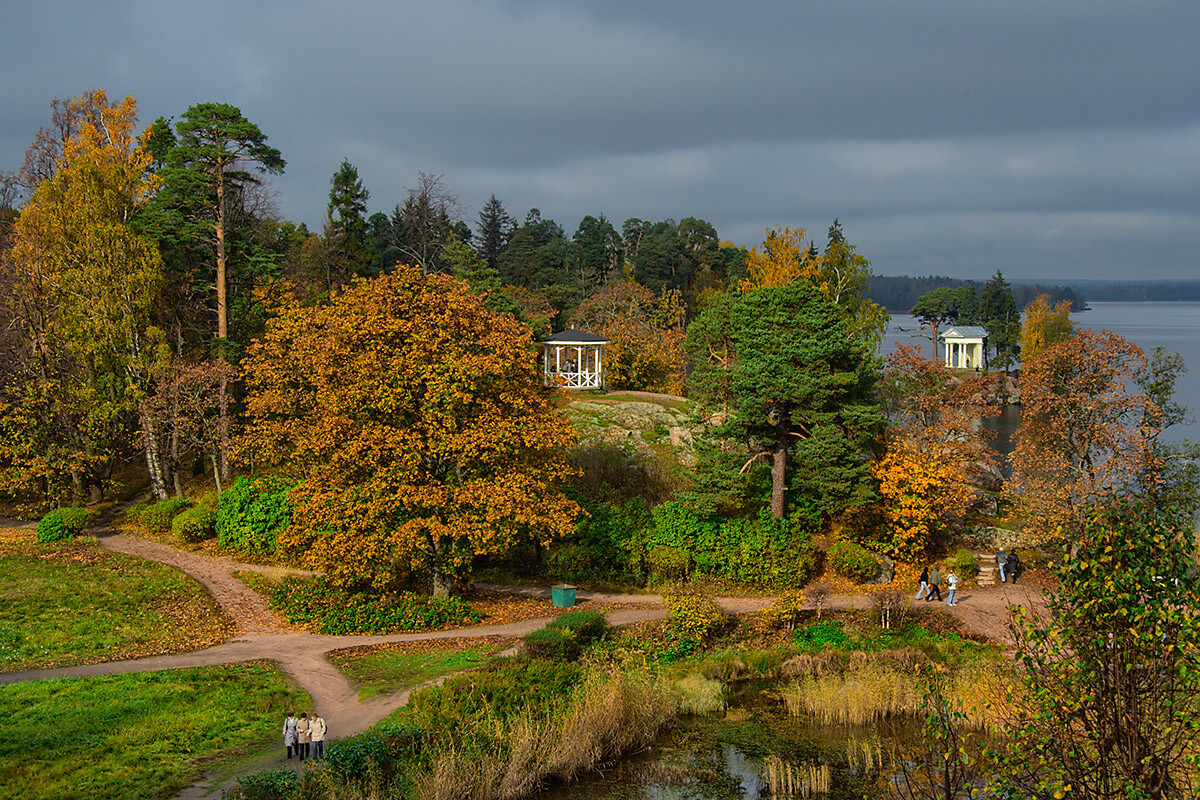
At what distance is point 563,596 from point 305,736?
413 inches

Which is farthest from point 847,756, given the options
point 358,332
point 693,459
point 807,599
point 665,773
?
point 693,459

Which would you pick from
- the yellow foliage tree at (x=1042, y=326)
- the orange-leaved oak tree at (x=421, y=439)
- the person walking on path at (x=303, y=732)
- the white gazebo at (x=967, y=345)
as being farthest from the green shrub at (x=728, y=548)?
the white gazebo at (x=967, y=345)

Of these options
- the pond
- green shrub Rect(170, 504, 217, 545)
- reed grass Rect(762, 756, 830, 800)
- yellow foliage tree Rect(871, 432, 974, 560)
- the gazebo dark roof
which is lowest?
the pond

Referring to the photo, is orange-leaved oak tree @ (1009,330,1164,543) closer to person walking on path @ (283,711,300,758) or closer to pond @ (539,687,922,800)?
pond @ (539,687,922,800)

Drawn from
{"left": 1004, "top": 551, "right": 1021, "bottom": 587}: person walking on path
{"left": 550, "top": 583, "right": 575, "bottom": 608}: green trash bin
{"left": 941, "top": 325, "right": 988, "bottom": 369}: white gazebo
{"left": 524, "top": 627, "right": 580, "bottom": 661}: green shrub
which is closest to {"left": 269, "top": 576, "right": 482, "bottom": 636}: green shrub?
{"left": 550, "top": 583, "right": 575, "bottom": 608}: green trash bin

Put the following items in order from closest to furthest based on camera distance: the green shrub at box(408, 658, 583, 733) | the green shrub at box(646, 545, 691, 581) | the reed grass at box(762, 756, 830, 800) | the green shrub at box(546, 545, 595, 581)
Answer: the reed grass at box(762, 756, 830, 800), the green shrub at box(408, 658, 583, 733), the green shrub at box(646, 545, 691, 581), the green shrub at box(546, 545, 595, 581)

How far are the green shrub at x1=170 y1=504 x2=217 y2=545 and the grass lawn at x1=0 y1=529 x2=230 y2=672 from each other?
2.41 m

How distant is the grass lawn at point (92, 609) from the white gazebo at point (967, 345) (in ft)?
244

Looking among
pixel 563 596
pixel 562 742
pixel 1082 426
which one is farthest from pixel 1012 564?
pixel 562 742

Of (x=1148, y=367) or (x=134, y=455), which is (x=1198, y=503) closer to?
(x=1148, y=367)

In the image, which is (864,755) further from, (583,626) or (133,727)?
(133,727)

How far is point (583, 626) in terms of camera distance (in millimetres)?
20469

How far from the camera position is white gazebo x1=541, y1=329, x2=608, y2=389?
147ft

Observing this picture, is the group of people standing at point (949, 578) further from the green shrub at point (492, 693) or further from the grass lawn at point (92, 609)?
the grass lawn at point (92, 609)
